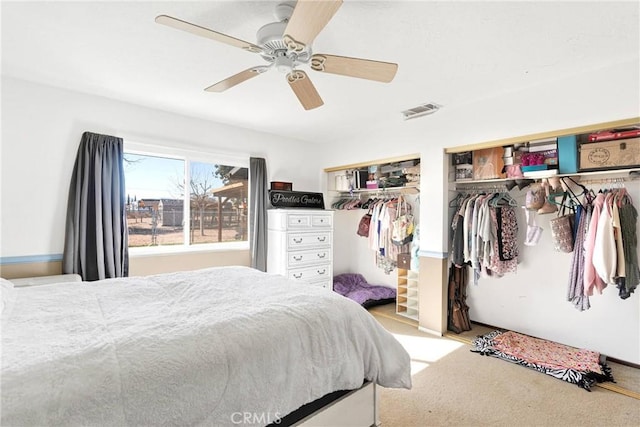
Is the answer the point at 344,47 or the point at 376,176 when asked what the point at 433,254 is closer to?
Result: the point at 376,176

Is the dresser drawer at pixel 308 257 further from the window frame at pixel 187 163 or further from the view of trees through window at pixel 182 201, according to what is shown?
the view of trees through window at pixel 182 201

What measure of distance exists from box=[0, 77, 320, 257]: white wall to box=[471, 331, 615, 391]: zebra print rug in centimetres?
398

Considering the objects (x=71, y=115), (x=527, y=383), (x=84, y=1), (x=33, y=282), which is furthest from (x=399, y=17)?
(x=33, y=282)

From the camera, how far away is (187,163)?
362cm

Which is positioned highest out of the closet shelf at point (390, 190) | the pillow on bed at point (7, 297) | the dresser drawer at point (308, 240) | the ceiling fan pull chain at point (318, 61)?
the ceiling fan pull chain at point (318, 61)

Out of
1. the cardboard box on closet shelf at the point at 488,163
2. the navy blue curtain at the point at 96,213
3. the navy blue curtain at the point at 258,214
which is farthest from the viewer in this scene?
the navy blue curtain at the point at 258,214

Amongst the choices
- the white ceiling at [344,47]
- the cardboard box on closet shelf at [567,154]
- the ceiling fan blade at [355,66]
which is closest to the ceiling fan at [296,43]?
the ceiling fan blade at [355,66]

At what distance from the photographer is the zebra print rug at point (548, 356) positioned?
2367mm

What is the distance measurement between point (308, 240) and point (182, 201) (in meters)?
1.58

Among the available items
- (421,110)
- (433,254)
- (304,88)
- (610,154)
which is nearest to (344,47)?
(304,88)

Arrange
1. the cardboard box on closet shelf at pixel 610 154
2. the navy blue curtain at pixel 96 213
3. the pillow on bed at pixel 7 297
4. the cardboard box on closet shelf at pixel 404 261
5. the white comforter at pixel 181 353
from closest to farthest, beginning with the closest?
the white comforter at pixel 181 353, the pillow on bed at pixel 7 297, the cardboard box on closet shelf at pixel 610 154, the navy blue curtain at pixel 96 213, the cardboard box on closet shelf at pixel 404 261

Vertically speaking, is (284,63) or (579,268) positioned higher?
(284,63)

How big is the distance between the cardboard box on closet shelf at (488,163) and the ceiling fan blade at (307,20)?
2.40 metres

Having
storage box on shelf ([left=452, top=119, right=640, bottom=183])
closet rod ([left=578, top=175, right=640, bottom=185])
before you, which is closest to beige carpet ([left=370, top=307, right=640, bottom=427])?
closet rod ([left=578, top=175, right=640, bottom=185])
